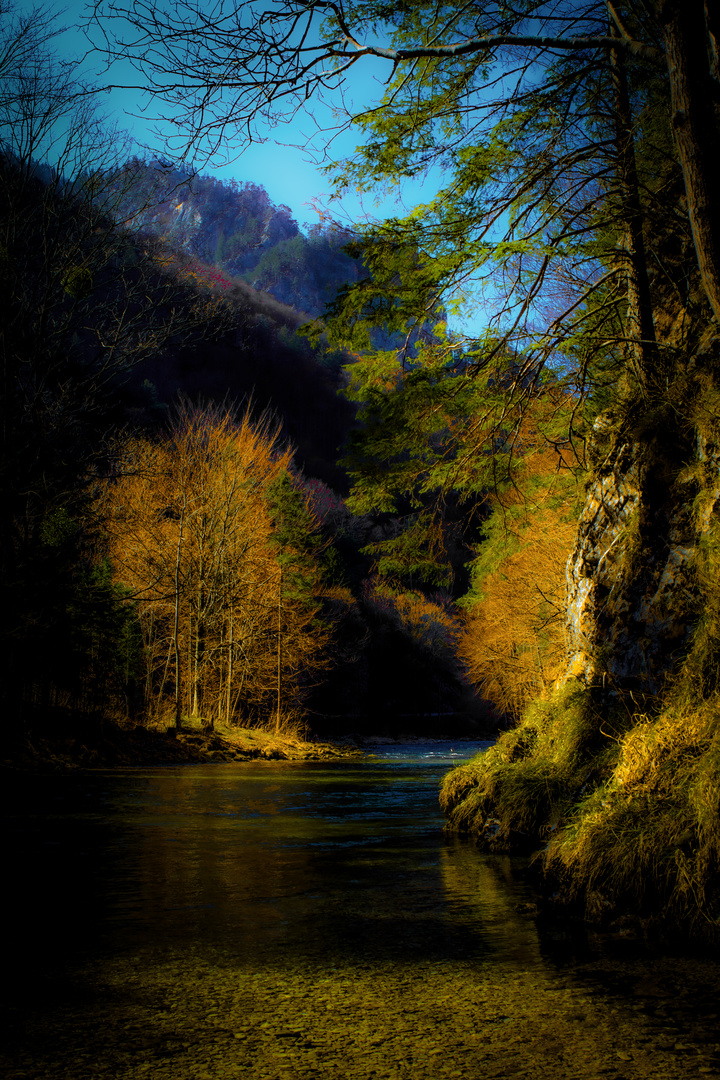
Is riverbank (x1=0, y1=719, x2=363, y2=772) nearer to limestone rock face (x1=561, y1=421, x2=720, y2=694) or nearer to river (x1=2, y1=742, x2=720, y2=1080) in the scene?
river (x1=2, y1=742, x2=720, y2=1080)

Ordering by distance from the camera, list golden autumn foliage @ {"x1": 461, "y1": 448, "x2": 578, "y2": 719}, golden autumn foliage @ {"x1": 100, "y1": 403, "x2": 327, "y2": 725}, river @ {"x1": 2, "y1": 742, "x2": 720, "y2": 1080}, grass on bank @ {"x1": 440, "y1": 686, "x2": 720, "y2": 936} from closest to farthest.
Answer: river @ {"x1": 2, "y1": 742, "x2": 720, "y2": 1080}
grass on bank @ {"x1": 440, "y1": 686, "x2": 720, "y2": 936}
golden autumn foliage @ {"x1": 461, "y1": 448, "x2": 578, "y2": 719}
golden autumn foliage @ {"x1": 100, "y1": 403, "x2": 327, "y2": 725}

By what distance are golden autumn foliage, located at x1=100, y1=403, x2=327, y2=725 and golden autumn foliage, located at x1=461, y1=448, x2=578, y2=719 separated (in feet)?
26.0

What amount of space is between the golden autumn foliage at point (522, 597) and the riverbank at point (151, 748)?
712 cm

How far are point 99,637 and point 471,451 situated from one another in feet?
46.2

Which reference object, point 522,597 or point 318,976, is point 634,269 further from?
point 522,597

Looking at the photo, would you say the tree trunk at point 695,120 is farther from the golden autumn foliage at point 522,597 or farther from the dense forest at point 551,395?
the golden autumn foliage at point 522,597

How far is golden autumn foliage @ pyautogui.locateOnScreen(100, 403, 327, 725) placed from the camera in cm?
2764

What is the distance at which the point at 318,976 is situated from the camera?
3.66 metres

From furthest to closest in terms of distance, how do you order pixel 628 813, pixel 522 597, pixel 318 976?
pixel 522 597
pixel 628 813
pixel 318 976

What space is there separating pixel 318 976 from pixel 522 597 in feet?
68.3

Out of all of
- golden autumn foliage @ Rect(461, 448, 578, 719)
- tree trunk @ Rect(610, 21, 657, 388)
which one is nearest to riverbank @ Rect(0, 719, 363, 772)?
golden autumn foliage @ Rect(461, 448, 578, 719)

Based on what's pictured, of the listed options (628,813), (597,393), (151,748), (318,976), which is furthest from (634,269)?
(151,748)

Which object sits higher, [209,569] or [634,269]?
[634,269]

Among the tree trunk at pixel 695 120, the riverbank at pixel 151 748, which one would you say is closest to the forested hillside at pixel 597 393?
the tree trunk at pixel 695 120
